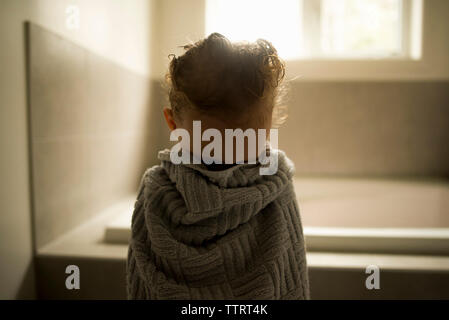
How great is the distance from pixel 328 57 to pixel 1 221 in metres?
1.50

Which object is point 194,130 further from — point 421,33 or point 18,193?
point 421,33

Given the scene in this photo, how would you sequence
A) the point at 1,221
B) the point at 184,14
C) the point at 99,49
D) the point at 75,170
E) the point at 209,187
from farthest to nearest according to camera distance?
the point at 184,14 < the point at 99,49 < the point at 75,170 < the point at 1,221 < the point at 209,187

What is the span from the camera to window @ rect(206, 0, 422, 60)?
1741mm

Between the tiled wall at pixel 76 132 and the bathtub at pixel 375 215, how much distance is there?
60cm

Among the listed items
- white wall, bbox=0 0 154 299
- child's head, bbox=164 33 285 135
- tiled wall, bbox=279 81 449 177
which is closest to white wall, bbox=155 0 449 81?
tiled wall, bbox=279 81 449 177

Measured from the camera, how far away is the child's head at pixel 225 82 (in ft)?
1.65

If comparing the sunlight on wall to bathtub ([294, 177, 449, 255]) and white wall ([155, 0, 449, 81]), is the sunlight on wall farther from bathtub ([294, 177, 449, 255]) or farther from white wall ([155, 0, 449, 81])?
bathtub ([294, 177, 449, 255])

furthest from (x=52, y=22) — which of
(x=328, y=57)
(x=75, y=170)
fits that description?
(x=328, y=57)

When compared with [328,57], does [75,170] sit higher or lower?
lower

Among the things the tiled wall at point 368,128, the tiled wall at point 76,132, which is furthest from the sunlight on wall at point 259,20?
the tiled wall at point 76,132

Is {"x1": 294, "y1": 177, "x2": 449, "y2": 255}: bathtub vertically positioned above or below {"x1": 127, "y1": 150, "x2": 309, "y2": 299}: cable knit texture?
below

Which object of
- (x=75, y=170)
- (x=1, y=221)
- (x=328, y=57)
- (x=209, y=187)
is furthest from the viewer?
(x=328, y=57)

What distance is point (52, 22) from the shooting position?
2.90 ft

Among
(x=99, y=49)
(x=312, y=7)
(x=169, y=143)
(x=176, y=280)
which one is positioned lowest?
(x=176, y=280)
